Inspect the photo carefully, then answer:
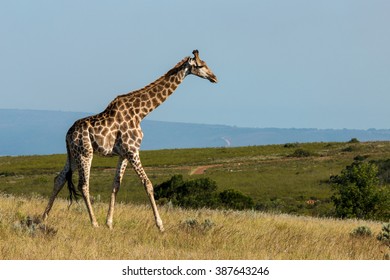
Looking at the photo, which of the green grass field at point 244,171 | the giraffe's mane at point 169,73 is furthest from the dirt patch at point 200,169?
the giraffe's mane at point 169,73

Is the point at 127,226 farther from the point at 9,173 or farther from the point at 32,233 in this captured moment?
the point at 9,173

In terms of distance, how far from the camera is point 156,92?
47.9 feet

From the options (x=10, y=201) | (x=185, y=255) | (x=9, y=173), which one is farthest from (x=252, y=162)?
(x=185, y=255)

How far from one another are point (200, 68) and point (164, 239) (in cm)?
377

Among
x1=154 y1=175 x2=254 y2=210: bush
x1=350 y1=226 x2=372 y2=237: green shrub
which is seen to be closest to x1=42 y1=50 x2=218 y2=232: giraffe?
x1=350 y1=226 x2=372 y2=237: green shrub

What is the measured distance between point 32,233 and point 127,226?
271 centimetres

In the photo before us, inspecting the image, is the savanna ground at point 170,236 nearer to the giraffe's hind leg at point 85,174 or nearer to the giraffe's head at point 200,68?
the giraffe's hind leg at point 85,174

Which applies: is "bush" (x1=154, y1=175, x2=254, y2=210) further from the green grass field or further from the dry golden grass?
the dry golden grass

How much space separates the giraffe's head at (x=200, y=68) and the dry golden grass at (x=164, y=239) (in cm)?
286

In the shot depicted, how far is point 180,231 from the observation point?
13.2 metres

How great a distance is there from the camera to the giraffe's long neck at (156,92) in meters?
14.2

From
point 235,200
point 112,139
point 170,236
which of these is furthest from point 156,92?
point 235,200

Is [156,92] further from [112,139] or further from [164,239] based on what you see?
[164,239]

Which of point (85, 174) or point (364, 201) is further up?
point (85, 174)
